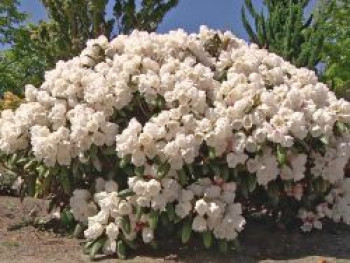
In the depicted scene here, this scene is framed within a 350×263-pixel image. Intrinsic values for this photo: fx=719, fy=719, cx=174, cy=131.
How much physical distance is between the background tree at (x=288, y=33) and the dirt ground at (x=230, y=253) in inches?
306

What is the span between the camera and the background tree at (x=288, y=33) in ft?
47.4

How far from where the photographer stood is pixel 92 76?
6246mm

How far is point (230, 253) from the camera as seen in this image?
5.82 m

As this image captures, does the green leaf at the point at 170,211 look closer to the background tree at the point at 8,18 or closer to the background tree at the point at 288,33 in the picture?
the background tree at the point at 288,33

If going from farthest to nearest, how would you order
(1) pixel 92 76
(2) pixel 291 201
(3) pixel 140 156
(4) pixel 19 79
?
(4) pixel 19 79 < (2) pixel 291 201 < (1) pixel 92 76 < (3) pixel 140 156

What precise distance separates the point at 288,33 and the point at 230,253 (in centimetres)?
966

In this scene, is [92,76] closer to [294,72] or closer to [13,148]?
[13,148]

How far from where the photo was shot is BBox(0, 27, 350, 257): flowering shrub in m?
5.68

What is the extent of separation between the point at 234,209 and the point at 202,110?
0.85 m

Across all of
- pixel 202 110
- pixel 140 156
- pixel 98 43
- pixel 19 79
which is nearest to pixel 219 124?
pixel 202 110

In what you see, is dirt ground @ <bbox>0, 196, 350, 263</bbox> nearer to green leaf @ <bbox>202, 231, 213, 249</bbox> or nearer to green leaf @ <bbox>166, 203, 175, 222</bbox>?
green leaf @ <bbox>202, 231, 213, 249</bbox>

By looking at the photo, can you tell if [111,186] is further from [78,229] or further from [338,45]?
[338,45]

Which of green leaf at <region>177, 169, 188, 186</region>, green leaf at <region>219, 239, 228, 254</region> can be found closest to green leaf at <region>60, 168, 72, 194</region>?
green leaf at <region>177, 169, 188, 186</region>

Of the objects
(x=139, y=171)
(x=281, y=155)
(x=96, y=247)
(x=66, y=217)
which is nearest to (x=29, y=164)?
(x=66, y=217)
